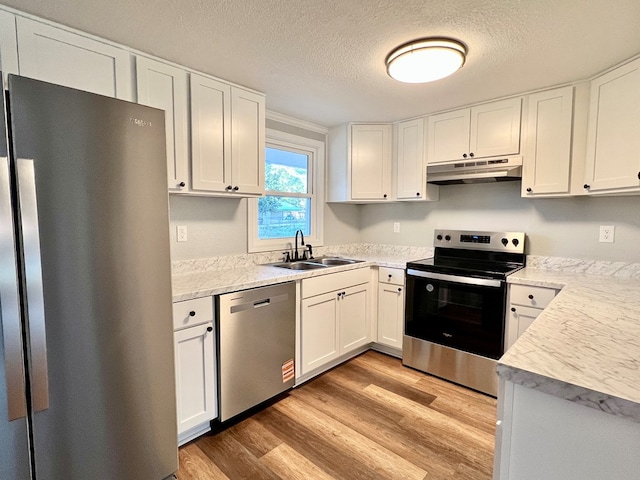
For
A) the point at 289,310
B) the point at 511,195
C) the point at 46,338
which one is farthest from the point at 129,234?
the point at 511,195

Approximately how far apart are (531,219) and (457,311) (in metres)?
1.02

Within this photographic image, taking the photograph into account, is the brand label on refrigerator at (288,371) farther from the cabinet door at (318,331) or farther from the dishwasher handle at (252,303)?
the dishwasher handle at (252,303)

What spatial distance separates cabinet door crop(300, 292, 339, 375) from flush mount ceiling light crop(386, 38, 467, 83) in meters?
1.68

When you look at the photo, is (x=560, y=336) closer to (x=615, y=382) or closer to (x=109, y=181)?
(x=615, y=382)

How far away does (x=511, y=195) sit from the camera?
2.74m

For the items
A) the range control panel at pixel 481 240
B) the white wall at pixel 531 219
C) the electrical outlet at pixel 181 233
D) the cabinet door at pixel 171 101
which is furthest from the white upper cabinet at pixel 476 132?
the electrical outlet at pixel 181 233

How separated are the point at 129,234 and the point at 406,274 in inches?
85.8

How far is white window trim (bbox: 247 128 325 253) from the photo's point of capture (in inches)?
110

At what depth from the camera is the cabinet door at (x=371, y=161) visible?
3.22 meters

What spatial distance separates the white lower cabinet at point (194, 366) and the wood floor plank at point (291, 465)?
17.4 inches

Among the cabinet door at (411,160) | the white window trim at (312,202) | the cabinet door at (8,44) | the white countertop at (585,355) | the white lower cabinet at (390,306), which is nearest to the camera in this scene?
the white countertop at (585,355)

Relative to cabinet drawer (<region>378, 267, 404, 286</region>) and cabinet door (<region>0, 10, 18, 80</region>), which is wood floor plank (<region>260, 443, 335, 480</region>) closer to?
cabinet drawer (<region>378, 267, 404, 286</region>)

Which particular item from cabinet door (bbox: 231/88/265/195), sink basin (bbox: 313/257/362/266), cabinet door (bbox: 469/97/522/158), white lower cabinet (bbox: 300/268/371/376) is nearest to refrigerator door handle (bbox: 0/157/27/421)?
cabinet door (bbox: 231/88/265/195)

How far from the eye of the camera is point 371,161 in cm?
325
